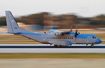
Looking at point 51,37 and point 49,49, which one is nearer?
point 49,49

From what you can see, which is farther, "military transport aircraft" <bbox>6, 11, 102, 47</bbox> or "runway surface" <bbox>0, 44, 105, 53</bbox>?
"military transport aircraft" <bbox>6, 11, 102, 47</bbox>

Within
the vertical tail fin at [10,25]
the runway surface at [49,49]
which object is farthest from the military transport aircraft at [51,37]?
the runway surface at [49,49]

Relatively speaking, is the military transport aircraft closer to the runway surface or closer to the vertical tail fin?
the vertical tail fin

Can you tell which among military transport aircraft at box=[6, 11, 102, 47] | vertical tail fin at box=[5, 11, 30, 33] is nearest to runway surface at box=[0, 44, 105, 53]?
military transport aircraft at box=[6, 11, 102, 47]

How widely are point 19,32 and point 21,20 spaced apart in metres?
110

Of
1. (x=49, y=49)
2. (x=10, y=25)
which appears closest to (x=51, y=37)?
(x=49, y=49)

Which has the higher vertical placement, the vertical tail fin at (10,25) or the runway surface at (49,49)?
the vertical tail fin at (10,25)

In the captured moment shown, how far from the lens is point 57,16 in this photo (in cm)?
12625

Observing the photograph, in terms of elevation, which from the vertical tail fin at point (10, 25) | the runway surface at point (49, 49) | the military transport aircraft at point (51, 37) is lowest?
the runway surface at point (49, 49)

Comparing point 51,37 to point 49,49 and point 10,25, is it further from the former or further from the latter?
point 10,25

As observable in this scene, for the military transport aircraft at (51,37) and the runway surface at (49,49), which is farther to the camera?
the military transport aircraft at (51,37)

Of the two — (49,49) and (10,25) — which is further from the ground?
(10,25)

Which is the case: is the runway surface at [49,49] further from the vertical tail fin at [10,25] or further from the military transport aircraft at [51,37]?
the vertical tail fin at [10,25]
